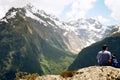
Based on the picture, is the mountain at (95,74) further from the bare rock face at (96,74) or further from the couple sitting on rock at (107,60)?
the couple sitting on rock at (107,60)

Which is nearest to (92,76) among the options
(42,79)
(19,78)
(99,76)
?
(99,76)

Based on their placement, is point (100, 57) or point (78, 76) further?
point (100, 57)

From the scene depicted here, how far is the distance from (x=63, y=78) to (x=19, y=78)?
129 inches

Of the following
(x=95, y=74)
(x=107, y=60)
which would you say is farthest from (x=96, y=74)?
(x=107, y=60)

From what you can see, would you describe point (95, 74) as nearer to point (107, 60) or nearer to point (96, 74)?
point (96, 74)

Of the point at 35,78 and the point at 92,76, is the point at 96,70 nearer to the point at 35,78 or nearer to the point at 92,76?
the point at 92,76

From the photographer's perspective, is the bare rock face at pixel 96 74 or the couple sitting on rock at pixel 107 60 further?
the couple sitting on rock at pixel 107 60

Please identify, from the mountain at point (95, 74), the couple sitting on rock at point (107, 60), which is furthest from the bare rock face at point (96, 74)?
the couple sitting on rock at point (107, 60)

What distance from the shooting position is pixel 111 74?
21703 millimetres

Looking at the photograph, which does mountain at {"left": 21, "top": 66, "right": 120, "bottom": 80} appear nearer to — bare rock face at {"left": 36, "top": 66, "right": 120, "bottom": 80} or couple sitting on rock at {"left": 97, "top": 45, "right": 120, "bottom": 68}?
bare rock face at {"left": 36, "top": 66, "right": 120, "bottom": 80}

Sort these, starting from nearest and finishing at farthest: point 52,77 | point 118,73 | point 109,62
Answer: point 118,73, point 52,77, point 109,62

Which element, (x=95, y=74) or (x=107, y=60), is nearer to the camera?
(x=95, y=74)

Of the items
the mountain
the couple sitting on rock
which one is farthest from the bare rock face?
the couple sitting on rock

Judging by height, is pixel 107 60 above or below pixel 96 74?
above
